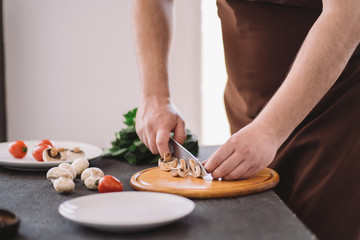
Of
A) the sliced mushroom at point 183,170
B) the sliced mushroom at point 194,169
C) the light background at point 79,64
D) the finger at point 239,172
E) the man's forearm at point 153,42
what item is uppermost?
the man's forearm at point 153,42

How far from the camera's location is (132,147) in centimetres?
146

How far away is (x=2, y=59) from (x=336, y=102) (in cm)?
308

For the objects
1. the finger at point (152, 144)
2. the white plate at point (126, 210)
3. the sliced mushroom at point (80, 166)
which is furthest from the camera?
the finger at point (152, 144)

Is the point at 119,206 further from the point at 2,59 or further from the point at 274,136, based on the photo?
the point at 2,59

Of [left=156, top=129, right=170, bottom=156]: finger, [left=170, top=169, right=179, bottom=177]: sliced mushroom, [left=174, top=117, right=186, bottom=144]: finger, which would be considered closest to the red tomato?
[left=170, top=169, right=179, bottom=177]: sliced mushroom

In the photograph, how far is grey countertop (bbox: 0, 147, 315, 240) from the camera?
0.75 meters

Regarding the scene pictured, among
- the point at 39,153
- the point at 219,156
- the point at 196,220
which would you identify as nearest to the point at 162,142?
the point at 219,156

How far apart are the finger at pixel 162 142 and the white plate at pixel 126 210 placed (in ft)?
1.29

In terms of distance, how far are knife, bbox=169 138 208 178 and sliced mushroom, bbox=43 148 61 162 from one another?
1.03 feet

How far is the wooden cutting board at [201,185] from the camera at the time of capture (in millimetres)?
989

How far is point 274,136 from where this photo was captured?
1.07 metres

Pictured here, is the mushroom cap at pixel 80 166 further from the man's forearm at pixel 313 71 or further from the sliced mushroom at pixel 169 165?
the man's forearm at pixel 313 71

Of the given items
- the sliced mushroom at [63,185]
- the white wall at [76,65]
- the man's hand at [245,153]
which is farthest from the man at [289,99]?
the white wall at [76,65]

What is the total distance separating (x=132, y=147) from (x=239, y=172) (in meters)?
0.49
